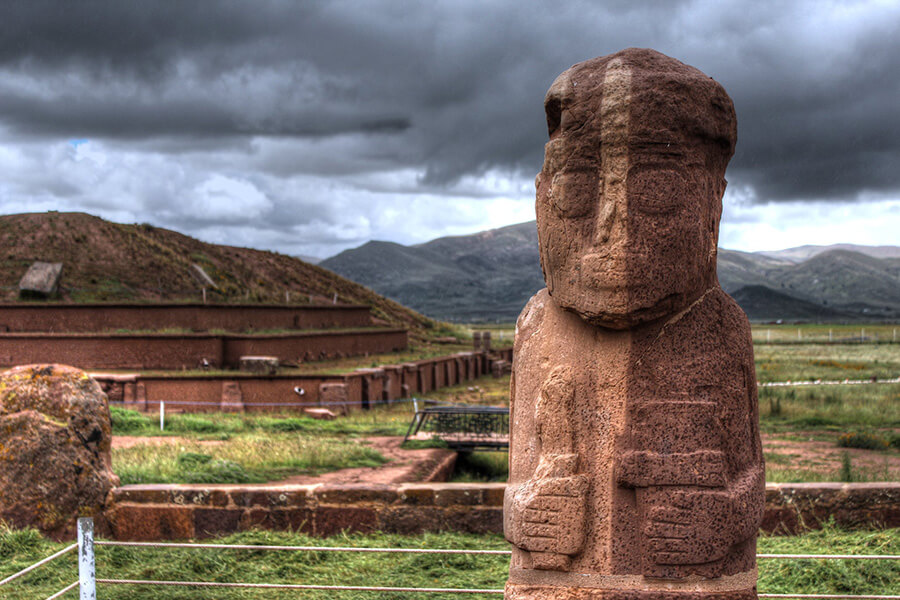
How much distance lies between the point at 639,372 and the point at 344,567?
12.5 feet

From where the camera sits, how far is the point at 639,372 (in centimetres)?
282

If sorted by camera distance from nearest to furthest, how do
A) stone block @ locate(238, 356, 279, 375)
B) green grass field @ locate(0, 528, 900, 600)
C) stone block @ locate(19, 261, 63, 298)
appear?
green grass field @ locate(0, 528, 900, 600), stone block @ locate(238, 356, 279, 375), stone block @ locate(19, 261, 63, 298)

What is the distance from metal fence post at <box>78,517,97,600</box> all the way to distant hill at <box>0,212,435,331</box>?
24.3 m

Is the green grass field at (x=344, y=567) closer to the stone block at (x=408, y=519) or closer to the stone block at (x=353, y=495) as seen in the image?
the stone block at (x=408, y=519)

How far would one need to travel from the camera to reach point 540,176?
9.90 ft

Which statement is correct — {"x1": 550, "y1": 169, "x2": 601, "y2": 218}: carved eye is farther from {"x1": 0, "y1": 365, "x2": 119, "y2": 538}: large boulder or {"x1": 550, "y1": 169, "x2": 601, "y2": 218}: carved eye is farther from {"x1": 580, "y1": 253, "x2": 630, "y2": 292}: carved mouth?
{"x1": 0, "y1": 365, "x2": 119, "y2": 538}: large boulder

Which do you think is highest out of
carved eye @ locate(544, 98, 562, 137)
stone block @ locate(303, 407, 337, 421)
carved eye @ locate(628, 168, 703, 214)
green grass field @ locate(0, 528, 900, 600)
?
carved eye @ locate(544, 98, 562, 137)

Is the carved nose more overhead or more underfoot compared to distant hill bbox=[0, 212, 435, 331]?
more underfoot

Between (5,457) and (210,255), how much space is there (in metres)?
31.6

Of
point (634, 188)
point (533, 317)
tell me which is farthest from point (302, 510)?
point (634, 188)

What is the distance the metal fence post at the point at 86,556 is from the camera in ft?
14.4

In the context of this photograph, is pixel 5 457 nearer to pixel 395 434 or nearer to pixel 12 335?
pixel 395 434

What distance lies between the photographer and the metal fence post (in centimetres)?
439

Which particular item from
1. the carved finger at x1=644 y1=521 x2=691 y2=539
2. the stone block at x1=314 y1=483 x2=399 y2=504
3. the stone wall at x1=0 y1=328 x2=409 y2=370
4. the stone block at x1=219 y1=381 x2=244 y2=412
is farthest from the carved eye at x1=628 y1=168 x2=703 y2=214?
the stone wall at x1=0 y1=328 x2=409 y2=370
